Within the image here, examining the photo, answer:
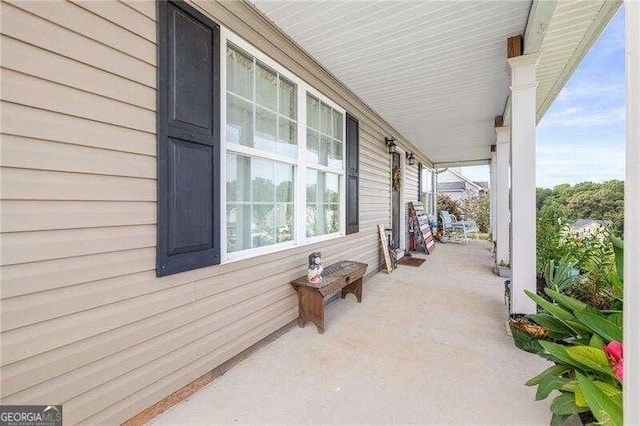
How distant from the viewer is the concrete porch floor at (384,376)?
166 centimetres

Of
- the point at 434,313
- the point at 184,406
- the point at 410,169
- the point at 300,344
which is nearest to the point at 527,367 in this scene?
the point at 434,313

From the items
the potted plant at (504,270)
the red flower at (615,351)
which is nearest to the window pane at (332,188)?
the red flower at (615,351)

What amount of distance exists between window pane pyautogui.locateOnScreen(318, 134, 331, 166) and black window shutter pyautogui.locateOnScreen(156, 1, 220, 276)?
5.34 feet

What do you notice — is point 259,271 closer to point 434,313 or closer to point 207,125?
point 207,125

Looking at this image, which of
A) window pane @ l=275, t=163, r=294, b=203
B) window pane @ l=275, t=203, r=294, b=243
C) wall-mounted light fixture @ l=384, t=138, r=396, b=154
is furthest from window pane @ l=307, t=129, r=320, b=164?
wall-mounted light fixture @ l=384, t=138, r=396, b=154

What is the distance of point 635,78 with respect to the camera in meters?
0.67

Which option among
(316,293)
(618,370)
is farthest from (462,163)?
(618,370)

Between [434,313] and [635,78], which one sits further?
[434,313]

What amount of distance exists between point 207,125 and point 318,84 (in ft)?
5.92

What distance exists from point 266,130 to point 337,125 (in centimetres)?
150

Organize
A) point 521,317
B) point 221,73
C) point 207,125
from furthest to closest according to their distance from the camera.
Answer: point 521,317 < point 221,73 < point 207,125

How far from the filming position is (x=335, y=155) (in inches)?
148

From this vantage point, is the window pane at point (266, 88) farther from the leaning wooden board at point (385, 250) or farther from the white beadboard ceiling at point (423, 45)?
the leaning wooden board at point (385, 250)

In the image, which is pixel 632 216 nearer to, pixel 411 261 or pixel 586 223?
pixel 586 223
